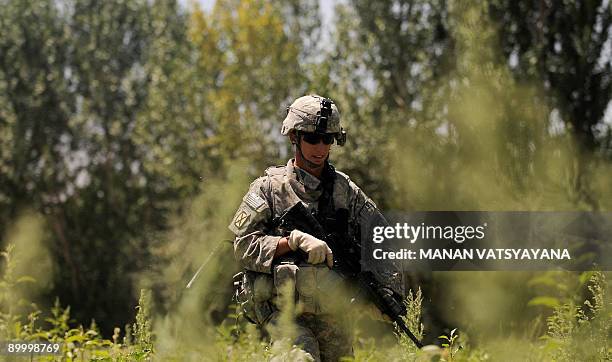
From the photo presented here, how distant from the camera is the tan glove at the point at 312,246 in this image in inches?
159

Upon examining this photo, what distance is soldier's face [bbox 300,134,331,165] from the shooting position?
4.35m

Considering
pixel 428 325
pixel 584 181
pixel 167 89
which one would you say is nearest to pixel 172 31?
pixel 167 89

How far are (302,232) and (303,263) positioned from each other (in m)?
0.15

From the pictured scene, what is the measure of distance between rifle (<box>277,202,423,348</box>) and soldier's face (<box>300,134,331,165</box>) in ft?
0.84

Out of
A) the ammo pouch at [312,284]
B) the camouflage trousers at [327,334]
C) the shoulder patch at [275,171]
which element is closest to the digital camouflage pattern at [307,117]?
the shoulder patch at [275,171]

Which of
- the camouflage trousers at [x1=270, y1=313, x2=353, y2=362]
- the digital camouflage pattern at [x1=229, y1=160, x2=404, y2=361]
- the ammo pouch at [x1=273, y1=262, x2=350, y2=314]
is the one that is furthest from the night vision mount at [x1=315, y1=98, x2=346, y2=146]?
the camouflage trousers at [x1=270, y1=313, x2=353, y2=362]

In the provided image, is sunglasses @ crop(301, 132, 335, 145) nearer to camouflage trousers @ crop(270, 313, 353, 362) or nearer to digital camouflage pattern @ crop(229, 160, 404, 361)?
digital camouflage pattern @ crop(229, 160, 404, 361)

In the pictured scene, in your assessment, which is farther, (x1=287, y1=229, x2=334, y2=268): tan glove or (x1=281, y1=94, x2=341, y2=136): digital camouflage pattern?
(x1=281, y1=94, x2=341, y2=136): digital camouflage pattern

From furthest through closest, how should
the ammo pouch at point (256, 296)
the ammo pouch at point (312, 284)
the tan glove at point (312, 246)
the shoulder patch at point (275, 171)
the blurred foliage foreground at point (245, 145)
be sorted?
1. the blurred foliage foreground at point (245, 145)
2. the shoulder patch at point (275, 171)
3. the ammo pouch at point (256, 296)
4. the ammo pouch at point (312, 284)
5. the tan glove at point (312, 246)

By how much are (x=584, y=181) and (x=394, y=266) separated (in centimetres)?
674

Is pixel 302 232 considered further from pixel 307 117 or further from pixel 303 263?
pixel 307 117

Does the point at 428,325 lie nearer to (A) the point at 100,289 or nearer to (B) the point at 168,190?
(A) the point at 100,289

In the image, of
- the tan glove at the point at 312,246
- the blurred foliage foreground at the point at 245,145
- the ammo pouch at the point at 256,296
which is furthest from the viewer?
the blurred foliage foreground at the point at 245,145

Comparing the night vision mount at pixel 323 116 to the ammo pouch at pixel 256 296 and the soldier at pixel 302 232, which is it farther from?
the ammo pouch at pixel 256 296
